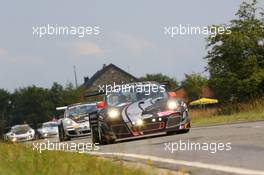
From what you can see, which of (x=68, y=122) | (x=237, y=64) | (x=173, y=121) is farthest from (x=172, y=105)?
(x=237, y=64)

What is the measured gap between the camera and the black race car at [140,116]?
16.9 meters

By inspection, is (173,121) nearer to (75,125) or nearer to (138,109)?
(138,109)

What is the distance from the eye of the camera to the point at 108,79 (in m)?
128

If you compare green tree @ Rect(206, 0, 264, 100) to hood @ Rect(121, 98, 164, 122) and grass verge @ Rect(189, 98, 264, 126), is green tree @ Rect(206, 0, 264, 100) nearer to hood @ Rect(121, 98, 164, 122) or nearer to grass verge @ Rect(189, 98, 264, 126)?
grass verge @ Rect(189, 98, 264, 126)

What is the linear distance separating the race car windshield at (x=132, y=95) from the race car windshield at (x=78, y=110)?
9.58 m

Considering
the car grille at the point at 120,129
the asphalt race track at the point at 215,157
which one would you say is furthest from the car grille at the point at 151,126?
the asphalt race track at the point at 215,157

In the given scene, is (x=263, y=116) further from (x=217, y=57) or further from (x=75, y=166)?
(x=217, y=57)

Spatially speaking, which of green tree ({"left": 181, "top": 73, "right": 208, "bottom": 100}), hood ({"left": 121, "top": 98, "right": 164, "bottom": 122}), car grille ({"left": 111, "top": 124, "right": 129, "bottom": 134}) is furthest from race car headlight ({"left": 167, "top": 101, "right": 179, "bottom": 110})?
green tree ({"left": 181, "top": 73, "right": 208, "bottom": 100})

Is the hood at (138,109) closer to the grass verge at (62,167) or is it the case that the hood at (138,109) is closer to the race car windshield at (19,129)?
the grass verge at (62,167)

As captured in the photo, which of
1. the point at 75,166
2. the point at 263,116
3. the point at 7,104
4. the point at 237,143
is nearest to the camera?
the point at 75,166

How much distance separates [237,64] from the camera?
49.0 m

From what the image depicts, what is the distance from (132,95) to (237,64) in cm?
3225

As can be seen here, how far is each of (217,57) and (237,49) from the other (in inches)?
62.4

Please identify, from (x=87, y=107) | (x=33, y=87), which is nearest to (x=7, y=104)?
(x=33, y=87)
